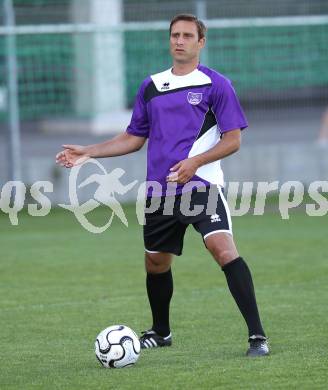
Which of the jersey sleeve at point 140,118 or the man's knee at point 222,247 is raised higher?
the jersey sleeve at point 140,118

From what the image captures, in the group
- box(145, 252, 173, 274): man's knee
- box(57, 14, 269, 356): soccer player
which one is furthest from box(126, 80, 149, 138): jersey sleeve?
box(145, 252, 173, 274): man's knee

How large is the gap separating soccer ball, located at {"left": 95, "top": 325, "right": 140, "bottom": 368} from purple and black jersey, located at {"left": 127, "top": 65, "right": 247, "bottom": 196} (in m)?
1.01

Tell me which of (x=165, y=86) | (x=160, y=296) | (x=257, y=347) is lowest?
(x=257, y=347)

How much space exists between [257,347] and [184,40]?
2007 mm

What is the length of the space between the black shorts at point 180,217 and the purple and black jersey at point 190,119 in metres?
0.07

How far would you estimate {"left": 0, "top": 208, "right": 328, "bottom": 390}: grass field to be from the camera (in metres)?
7.12

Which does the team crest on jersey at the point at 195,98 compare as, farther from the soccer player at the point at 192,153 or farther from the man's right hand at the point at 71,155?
the man's right hand at the point at 71,155

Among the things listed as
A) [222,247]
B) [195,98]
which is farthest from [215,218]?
[195,98]

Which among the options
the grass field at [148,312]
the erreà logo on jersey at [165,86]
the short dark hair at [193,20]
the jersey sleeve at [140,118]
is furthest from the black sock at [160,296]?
the short dark hair at [193,20]

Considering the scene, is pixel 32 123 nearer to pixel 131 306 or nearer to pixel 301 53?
pixel 301 53

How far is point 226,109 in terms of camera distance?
7809mm

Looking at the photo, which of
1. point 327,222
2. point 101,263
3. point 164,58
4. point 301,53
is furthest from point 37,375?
point 301,53

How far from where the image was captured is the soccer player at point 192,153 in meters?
7.70

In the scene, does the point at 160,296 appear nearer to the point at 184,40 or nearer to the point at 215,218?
the point at 215,218
